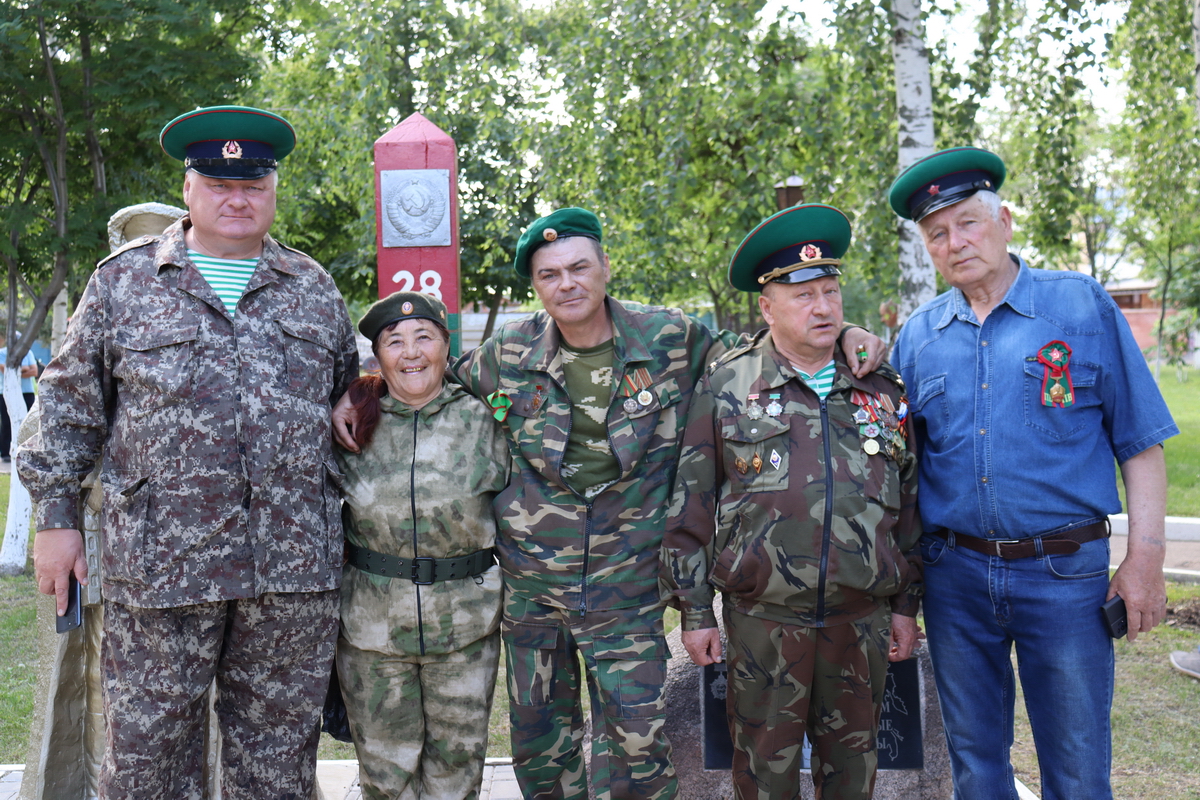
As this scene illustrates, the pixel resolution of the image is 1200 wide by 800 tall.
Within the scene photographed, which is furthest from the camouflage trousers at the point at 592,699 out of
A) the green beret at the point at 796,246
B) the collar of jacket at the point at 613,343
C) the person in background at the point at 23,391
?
the person in background at the point at 23,391

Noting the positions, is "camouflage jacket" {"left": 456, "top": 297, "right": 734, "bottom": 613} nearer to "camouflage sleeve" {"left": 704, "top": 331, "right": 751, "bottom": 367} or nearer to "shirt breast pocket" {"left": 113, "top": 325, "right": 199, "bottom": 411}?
"camouflage sleeve" {"left": 704, "top": 331, "right": 751, "bottom": 367}

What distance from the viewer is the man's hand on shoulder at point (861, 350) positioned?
2.81 m

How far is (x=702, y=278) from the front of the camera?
15.2m

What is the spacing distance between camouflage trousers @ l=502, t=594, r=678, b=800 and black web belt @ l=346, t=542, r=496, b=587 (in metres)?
0.18

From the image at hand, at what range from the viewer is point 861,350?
2855 millimetres

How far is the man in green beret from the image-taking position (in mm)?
2902

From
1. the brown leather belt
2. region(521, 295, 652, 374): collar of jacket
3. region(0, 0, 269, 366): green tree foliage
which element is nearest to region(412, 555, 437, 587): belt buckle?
region(521, 295, 652, 374): collar of jacket

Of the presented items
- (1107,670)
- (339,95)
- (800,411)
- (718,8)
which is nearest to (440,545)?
(800,411)

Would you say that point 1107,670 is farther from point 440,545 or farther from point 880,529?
point 440,545

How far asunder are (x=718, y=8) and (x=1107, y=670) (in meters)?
5.14

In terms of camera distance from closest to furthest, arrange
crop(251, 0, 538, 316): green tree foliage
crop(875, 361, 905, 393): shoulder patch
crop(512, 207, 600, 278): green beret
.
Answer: crop(875, 361, 905, 393): shoulder patch, crop(512, 207, 600, 278): green beret, crop(251, 0, 538, 316): green tree foliage

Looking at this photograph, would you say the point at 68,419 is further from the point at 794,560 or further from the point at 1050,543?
the point at 1050,543

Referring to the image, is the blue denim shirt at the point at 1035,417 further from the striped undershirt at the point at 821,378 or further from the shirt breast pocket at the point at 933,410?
the striped undershirt at the point at 821,378

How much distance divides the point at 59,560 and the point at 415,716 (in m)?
1.16
